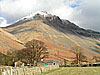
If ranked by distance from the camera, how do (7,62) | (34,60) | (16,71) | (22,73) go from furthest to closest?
(7,62) < (34,60) < (22,73) < (16,71)

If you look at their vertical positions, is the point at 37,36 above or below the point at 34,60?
above

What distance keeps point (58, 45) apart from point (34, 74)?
154 m

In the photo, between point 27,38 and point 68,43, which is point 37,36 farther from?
point 68,43

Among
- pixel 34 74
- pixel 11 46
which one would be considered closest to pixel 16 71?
pixel 34 74

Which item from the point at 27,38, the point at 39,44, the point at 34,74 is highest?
the point at 27,38

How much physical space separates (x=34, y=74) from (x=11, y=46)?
115 metres

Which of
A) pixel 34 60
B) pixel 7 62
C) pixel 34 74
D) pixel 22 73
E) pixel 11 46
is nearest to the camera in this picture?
pixel 22 73

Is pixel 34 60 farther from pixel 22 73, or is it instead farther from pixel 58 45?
pixel 58 45

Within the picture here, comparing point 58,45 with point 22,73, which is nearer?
point 22,73

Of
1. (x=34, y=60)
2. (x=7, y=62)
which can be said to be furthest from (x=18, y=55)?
(x=34, y=60)

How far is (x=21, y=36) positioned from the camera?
191 m

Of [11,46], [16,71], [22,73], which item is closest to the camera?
[16,71]

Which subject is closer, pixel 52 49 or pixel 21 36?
pixel 52 49

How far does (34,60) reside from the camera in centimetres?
6141
